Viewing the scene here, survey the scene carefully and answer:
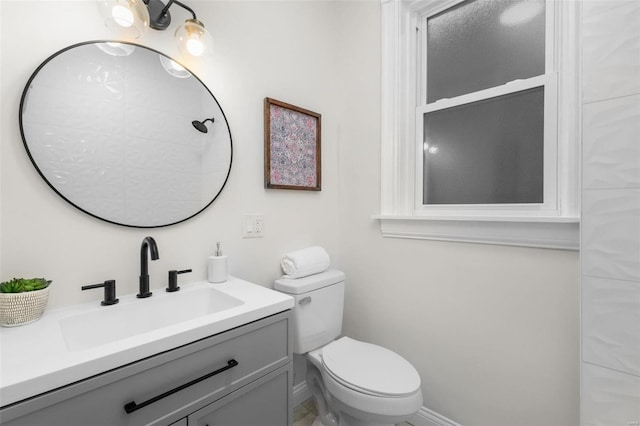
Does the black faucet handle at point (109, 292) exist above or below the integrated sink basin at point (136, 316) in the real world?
above

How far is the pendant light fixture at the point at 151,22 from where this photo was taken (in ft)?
3.13

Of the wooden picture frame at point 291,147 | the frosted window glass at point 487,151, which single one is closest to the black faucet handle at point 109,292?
the wooden picture frame at point 291,147

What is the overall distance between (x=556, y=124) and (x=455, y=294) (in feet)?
2.82

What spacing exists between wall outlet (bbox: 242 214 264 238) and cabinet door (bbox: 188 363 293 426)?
660mm

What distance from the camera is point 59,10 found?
3.08 ft

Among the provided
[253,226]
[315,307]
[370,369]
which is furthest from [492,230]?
[253,226]

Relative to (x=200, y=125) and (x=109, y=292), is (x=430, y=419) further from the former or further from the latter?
(x=200, y=125)

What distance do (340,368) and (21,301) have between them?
3.68 feet

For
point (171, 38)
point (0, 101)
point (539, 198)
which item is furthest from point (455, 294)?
point (0, 101)

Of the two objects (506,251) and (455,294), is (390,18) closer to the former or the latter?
(506,251)

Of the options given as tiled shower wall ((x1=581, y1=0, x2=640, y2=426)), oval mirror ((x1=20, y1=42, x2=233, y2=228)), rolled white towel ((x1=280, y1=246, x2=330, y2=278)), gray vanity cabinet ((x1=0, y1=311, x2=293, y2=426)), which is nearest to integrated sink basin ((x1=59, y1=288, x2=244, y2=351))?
gray vanity cabinet ((x1=0, y1=311, x2=293, y2=426))

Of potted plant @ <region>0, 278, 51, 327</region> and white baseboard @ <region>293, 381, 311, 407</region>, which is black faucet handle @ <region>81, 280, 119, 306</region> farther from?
white baseboard @ <region>293, 381, 311, 407</region>

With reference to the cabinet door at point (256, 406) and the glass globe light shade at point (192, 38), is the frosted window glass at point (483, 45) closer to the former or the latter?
the glass globe light shade at point (192, 38)

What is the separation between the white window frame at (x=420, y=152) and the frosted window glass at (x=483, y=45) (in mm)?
54
